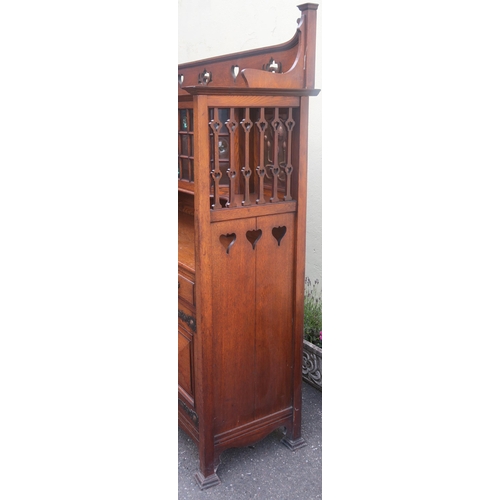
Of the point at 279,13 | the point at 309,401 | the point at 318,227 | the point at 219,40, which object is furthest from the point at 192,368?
the point at 219,40

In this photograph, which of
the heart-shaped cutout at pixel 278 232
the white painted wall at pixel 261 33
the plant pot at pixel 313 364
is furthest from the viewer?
the white painted wall at pixel 261 33

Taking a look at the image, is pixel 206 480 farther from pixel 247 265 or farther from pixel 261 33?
pixel 261 33

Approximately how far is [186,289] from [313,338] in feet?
3.42

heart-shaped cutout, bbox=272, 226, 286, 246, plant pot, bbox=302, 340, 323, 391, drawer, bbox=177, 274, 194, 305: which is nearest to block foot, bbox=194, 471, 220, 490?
drawer, bbox=177, 274, 194, 305

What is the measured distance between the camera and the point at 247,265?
77.2 inches

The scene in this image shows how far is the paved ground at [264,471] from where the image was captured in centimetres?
196

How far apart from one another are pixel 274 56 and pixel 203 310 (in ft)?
3.30

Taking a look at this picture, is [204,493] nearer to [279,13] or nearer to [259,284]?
[259,284]

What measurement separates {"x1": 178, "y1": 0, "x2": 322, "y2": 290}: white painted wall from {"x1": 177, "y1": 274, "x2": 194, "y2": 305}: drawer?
1094 millimetres

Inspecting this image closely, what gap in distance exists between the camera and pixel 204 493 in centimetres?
197

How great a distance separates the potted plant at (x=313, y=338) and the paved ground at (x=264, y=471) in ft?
1.07

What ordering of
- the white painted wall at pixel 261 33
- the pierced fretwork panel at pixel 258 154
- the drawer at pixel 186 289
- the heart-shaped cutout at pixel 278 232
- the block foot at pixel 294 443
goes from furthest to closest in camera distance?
the white painted wall at pixel 261 33
the block foot at pixel 294 443
the heart-shaped cutout at pixel 278 232
the drawer at pixel 186 289
the pierced fretwork panel at pixel 258 154

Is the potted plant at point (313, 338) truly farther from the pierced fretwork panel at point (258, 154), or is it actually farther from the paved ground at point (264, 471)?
the pierced fretwork panel at point (258, 154)

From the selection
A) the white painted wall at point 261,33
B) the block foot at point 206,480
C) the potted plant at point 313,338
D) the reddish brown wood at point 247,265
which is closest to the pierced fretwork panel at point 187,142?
the reddish brown wood at point 247,265
